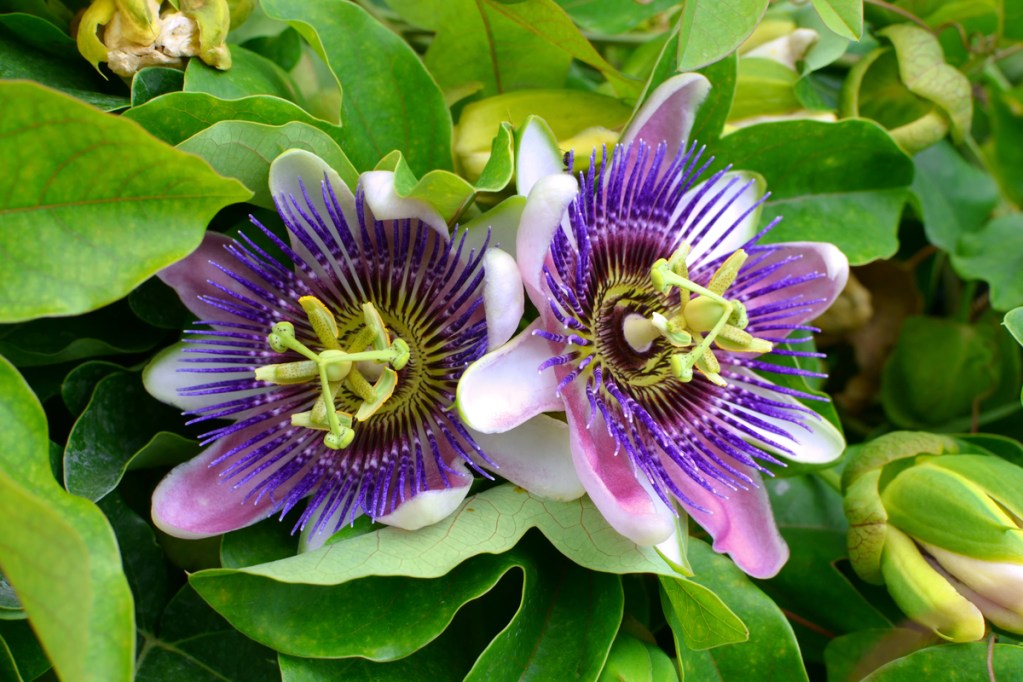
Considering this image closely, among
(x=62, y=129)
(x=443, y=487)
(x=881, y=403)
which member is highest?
(x=62, y=129)

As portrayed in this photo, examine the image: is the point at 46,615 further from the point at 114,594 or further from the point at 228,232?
the point at 228,232

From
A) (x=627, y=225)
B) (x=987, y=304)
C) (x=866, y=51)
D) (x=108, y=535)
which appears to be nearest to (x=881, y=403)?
(x=987, y=304)

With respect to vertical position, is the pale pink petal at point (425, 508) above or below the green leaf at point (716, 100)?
below

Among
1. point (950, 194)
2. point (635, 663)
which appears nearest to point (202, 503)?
point (635, 663)

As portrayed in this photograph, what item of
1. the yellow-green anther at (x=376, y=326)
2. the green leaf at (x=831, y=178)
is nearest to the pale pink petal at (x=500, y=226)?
the yellow-green anther at (x=376, y=326)

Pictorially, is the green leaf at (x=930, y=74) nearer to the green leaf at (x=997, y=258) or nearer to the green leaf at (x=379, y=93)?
the green leaf at (x=997, y=258)

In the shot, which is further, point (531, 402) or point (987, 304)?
point (987, 304)
